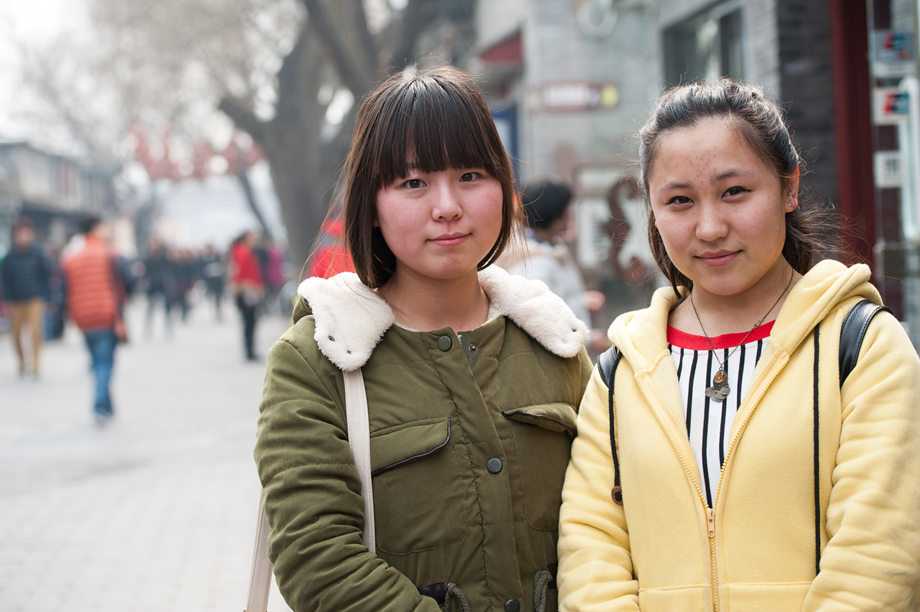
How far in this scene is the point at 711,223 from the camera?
68.9 inches

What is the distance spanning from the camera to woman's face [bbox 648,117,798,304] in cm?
176

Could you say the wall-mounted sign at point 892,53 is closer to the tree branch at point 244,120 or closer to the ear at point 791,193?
the ear at point 791,193

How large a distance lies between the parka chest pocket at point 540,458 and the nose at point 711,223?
46cm

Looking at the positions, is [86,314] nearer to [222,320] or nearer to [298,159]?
[298,159]

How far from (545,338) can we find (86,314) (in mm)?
8532

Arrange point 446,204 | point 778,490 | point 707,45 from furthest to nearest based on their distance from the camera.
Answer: point 707,45
point 446,204
point 778,490

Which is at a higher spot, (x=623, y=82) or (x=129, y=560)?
(x=623, y=82)

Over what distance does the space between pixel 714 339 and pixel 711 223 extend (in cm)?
24

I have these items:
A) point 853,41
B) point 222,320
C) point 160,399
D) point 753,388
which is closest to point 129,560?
point 753,388

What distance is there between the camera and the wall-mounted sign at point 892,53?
4.78 meters

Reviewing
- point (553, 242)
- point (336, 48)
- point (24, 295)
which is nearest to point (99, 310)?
point (336, 48)

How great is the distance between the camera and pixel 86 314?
31.9 feet

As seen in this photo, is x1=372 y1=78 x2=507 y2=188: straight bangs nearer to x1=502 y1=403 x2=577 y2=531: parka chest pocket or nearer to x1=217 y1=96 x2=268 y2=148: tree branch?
x1=502 y1=403 x2=577 y2=531: parka chest pocket

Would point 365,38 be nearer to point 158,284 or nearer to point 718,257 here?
point 718,257
